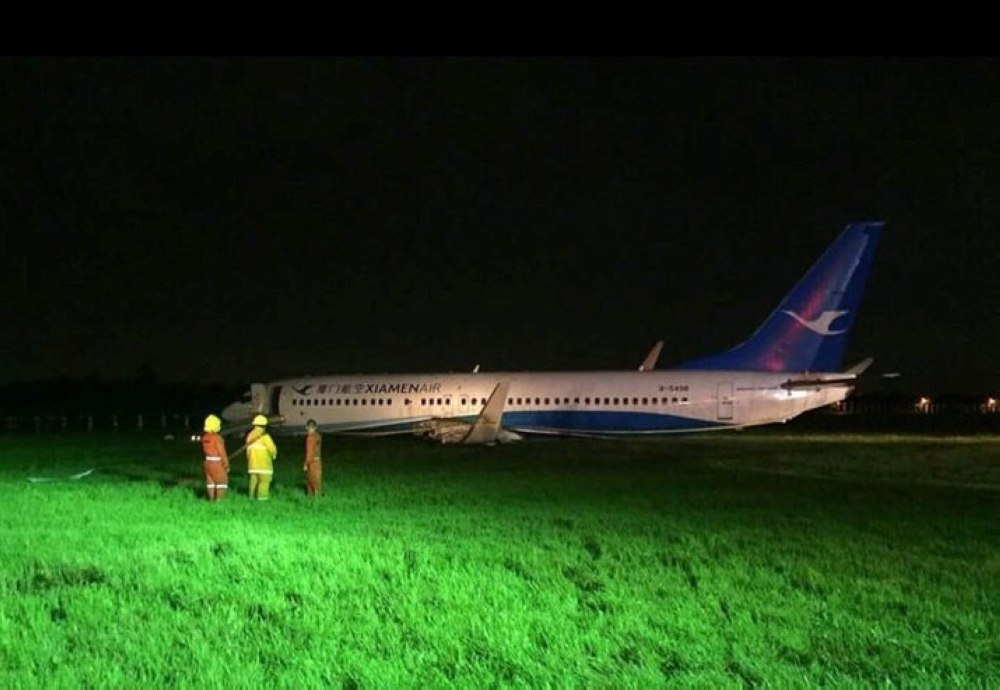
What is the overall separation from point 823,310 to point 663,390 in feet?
18.8

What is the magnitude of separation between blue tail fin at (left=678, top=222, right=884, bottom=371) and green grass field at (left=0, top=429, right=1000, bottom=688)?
1398 centimetres

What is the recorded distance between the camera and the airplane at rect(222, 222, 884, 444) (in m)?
36.6

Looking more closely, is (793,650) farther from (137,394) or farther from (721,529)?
(137,394)

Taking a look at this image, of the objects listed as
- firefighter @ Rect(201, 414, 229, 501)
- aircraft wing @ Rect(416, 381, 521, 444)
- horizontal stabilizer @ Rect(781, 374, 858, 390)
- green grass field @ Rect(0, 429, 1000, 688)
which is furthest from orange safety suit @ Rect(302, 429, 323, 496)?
horizontal stabilizer @ Rect(781, 374, 858, 390)

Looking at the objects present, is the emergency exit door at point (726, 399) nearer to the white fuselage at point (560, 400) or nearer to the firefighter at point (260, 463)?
the white fuselage at point (560, 400)

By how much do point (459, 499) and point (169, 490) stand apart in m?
5.75

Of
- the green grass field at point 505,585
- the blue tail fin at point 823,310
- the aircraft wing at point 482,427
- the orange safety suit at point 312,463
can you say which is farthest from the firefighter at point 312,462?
the blue tail fin at point 823,310

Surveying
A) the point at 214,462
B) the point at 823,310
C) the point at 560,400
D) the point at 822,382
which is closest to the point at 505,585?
the point at 214,462

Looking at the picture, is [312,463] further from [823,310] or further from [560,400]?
[823,310]

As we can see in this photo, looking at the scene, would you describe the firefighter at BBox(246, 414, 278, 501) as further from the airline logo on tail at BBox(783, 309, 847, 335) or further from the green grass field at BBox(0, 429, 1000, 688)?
the airline logo on tail at BBox(783, 309, 847, 335)

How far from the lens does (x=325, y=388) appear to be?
44.8 metres

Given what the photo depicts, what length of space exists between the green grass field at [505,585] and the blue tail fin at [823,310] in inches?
550

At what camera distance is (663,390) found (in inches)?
1495

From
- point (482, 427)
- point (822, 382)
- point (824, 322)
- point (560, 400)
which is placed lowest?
point (482, 427)
